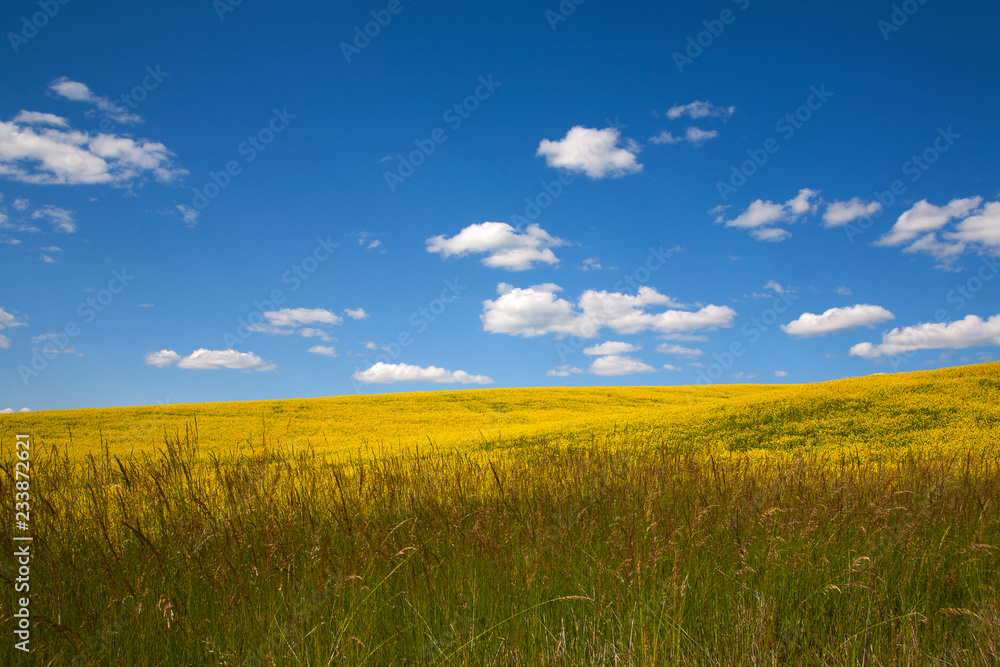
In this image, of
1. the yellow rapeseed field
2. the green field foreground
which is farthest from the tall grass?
the yellow rapeseed field

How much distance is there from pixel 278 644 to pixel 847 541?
161 inches

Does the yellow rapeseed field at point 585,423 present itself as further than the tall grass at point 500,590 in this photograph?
Yes

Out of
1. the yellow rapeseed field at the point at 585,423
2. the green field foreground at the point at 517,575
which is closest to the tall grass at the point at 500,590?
the green field foreground at the point at 517,575

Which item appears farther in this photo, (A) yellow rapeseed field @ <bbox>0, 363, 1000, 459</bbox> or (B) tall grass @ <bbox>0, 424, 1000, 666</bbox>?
(A) yellow rapeseed field @ <bbox>0, 363, 1000, 459</bbox>

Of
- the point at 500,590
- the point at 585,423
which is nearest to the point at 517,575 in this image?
the point at 500,590

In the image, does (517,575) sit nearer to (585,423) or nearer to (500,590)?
(500,590)

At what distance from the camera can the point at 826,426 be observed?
12930 mm

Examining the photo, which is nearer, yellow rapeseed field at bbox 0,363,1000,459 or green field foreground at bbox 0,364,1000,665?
green field foreground at bbox 0,364,1000,665

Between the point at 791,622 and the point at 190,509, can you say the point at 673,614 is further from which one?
the point at 190,509

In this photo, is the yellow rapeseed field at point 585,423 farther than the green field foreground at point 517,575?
Yes

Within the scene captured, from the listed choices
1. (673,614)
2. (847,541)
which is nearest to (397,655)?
(673,614)

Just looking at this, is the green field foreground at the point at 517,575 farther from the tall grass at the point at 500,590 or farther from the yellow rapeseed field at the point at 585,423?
the yellow rapeseed field at the point at 585,423

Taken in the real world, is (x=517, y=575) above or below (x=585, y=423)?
below

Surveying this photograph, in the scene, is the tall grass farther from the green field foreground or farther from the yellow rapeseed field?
the yellow rapeseed field
